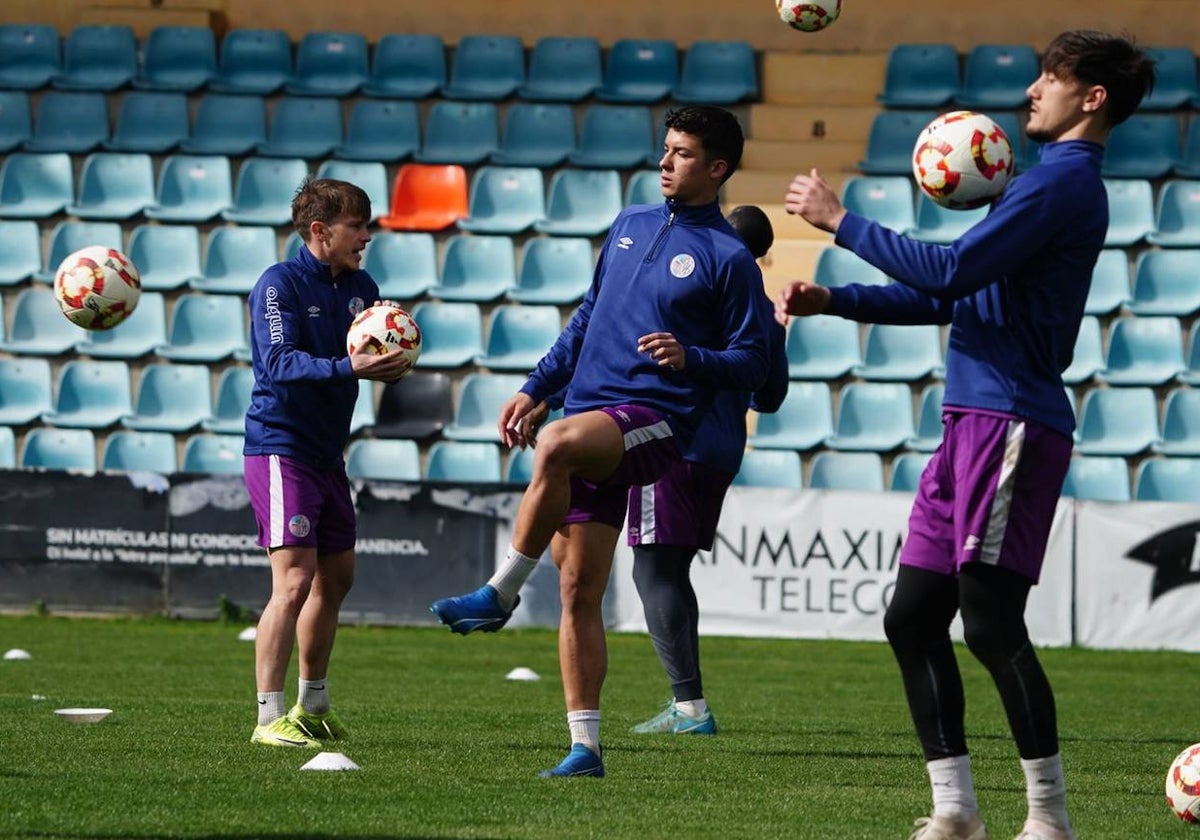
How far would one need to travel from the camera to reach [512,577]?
19.2ft

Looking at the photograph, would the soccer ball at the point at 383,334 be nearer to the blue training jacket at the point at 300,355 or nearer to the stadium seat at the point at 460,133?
the blue training jacket at the point at 300,355

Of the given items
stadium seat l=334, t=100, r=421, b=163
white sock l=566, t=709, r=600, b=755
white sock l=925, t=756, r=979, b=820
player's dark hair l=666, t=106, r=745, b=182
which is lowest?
white sock l=566, t=709, r=600, b=755

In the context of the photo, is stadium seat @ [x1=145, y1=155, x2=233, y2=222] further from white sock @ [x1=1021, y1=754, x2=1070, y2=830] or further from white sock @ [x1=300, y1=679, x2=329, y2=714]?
white sock @ [x1=1021, y1=754, x2=1070, y2=830]

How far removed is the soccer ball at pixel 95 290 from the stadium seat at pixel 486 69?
33.5 ft

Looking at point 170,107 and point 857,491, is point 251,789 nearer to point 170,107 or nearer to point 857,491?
point 857,491

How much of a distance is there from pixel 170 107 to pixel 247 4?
180 cm

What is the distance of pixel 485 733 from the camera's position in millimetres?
7762

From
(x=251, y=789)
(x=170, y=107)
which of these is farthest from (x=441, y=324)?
(x=251, y=789)

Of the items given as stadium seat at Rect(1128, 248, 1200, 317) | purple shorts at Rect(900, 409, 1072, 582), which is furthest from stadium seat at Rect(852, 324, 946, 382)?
purple shorts at Rect(900, 409, 1072, 582)

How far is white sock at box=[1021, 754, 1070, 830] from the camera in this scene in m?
4.79

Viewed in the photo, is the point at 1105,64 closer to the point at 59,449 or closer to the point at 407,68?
the point at 59,449

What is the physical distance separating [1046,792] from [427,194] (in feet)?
44.1

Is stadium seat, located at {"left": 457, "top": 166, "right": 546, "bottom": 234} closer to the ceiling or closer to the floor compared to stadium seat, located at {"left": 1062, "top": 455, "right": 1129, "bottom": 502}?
closer to the ceiling

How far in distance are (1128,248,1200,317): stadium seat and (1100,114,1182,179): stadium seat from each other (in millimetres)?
1239
